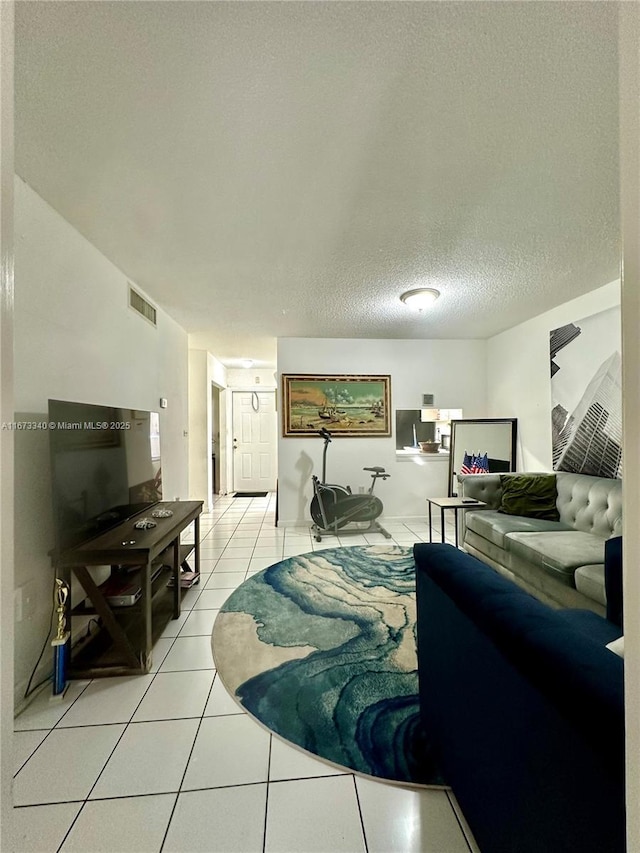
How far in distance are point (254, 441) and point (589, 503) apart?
18.1ft

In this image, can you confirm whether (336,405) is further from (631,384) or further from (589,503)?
(631,384)

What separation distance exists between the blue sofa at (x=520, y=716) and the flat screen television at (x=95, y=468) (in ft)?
5.69

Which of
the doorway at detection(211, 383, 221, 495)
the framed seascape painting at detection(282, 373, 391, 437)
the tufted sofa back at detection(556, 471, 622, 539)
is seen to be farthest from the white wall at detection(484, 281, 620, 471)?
the doorway at detection(211, 383, 221, 495)

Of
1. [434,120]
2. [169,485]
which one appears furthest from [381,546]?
[434,120]

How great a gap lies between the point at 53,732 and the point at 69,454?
1.19 meters

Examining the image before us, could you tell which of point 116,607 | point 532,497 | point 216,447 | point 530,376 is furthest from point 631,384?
point 216,447

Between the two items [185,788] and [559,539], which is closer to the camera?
[185,788]

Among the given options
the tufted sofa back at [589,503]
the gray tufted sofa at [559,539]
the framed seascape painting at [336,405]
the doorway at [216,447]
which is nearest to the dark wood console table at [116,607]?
the gray tufted sofa at [559,539]

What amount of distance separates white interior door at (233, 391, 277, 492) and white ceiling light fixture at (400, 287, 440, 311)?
4.20 meters

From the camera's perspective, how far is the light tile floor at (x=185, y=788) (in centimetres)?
101

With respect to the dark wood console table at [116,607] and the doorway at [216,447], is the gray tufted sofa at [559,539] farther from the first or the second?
the doorway at [216,447]

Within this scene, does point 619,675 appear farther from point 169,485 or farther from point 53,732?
point 169,485

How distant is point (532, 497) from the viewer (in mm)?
3096

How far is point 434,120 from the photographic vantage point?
1331 mm
